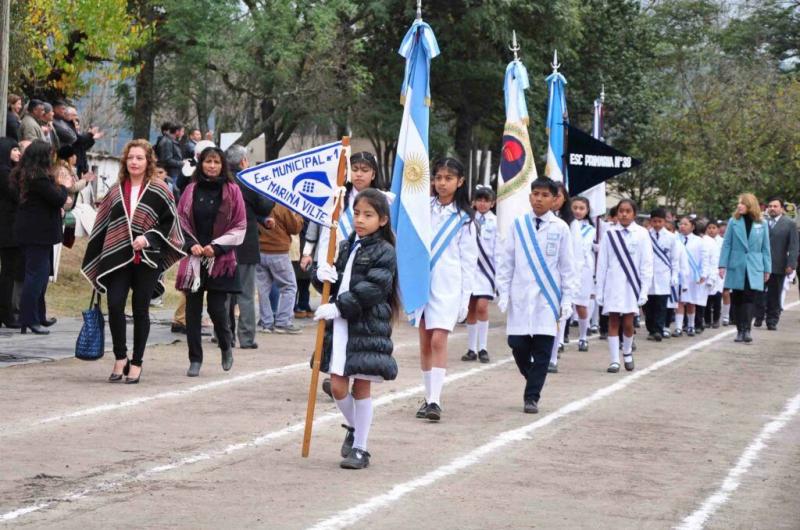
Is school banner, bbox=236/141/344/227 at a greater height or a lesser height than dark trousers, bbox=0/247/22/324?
greater

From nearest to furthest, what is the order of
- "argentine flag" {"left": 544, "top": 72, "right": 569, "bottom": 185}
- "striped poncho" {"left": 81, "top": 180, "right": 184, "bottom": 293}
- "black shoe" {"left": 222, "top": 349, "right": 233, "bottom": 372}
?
"striped poncho" {"left": 81, "top": 180, "right": 184, "bottom": 293}, "black shoe" {"left": 222, "top": 349, "right": 233, "bottom": 372}, "argentine flag" {"left": 544, "top": 72, "right": 569, "bottom": 185}

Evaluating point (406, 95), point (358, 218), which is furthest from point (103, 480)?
point (406, 95)

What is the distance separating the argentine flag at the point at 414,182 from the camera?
11.4m

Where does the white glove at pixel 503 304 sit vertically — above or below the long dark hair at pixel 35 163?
below

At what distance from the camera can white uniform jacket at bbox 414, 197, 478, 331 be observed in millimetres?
11336

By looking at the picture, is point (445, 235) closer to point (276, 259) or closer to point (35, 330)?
point (276, 259)

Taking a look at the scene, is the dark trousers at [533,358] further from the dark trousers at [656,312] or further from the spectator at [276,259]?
the dark trousers at [656,312]

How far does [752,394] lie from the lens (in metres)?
14.0

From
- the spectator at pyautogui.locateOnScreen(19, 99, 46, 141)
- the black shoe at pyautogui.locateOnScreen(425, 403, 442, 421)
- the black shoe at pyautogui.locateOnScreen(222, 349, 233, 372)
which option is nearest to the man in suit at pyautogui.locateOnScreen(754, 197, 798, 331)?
the spectator at pyautogui.locateOnScreen(19, 99, 46, 141)

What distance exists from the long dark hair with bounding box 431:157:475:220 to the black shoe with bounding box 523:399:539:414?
5.04 ft

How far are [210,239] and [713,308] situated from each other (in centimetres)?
1436

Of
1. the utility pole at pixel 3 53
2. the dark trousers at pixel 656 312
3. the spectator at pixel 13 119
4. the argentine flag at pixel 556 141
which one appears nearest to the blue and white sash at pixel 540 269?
the utility pole at pixel 3 53

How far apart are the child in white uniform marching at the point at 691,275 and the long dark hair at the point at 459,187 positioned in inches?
414

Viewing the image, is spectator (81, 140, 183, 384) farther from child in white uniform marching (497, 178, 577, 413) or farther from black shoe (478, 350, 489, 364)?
black shoe (478, 350, 489, 364)
